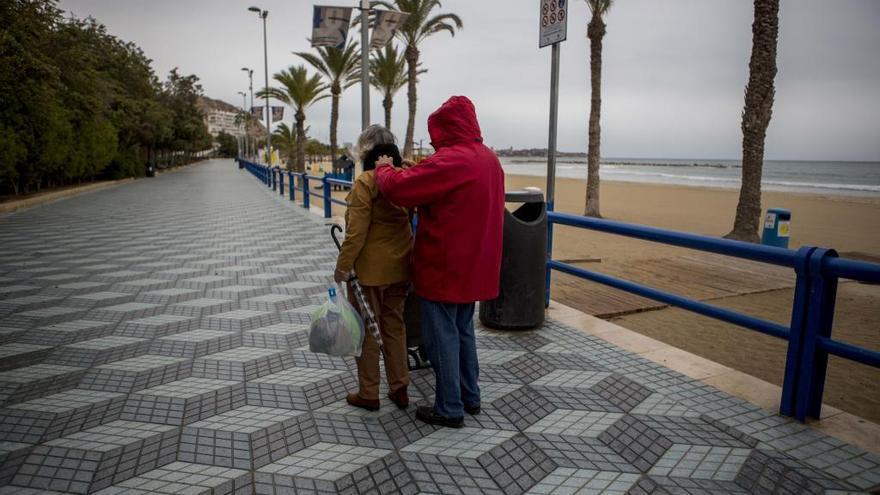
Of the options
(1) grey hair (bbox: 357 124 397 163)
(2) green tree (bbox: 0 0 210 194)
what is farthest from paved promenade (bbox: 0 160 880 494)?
(2) green tree (bbox: 0 0 210 194)

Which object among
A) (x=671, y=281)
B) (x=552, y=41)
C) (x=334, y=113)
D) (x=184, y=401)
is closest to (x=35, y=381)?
(x=184, y=401)

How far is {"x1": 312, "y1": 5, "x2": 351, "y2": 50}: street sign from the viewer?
967 cm

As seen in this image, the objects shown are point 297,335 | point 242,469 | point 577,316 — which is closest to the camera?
point 242,469

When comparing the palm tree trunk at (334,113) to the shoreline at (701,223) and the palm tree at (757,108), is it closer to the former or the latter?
the shoreline at (701,223)

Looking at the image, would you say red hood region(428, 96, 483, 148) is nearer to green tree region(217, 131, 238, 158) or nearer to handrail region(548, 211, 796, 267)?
handrail region(548, 211, 796, 267)

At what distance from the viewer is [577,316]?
5.05 m

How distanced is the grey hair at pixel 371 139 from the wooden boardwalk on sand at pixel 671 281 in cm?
364

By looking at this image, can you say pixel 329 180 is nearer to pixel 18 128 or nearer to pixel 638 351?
pixel 638 351

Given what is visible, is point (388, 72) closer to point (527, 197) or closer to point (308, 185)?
point (308, 185)

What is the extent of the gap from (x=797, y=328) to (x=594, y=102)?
15479 millimetres

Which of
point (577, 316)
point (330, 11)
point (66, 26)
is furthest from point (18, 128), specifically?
point (577, 316)

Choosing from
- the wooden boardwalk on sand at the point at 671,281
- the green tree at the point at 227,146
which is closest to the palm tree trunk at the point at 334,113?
the wooden boardwalk on sand at the point at 671,281

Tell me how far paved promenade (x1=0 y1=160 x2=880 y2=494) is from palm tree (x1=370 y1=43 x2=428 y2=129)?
96.7 ft

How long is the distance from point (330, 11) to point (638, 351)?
8086mm
